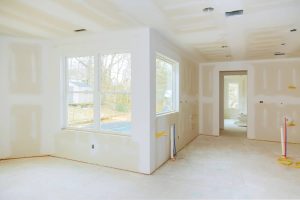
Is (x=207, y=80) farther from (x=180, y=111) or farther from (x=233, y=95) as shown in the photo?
(x=233, y=95)

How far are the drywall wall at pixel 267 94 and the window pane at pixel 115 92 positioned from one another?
4174mm

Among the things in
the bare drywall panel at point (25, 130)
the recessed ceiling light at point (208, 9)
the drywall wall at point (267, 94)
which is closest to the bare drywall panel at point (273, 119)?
the drywall wall at point (267, 94)

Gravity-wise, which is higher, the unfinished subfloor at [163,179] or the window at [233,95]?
the window at [233,95]

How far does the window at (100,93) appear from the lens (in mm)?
3947

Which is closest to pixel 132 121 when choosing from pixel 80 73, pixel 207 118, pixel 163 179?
pixel 163 179

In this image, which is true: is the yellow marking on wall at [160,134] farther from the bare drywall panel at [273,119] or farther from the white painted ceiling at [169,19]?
the bare drywall panel at [273,119]

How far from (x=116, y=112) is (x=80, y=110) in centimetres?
92

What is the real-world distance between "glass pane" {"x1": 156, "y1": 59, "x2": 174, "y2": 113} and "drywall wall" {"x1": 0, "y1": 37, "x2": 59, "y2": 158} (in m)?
2.27

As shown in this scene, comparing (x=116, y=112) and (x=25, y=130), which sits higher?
(x=116, y=112)

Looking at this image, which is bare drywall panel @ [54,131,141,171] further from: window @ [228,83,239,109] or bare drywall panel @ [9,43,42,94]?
window @ [228,83,239,109]

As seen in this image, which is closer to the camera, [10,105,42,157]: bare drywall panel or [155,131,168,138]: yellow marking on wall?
[155,131,168,138]: yellow marking on wall

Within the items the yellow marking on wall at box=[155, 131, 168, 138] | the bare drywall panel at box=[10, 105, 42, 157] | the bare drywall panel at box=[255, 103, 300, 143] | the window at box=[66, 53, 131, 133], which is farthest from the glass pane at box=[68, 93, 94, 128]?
the bare drywall panel at box=[255, 103, 300, 143]

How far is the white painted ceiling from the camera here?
2.62m

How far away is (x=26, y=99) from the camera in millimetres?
4426
